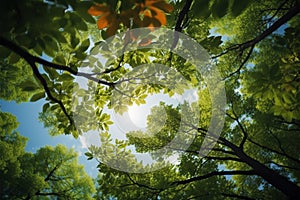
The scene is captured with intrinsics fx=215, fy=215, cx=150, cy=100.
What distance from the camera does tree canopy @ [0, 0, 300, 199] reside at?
1.21 metres

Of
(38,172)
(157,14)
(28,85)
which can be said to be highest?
(38,172)

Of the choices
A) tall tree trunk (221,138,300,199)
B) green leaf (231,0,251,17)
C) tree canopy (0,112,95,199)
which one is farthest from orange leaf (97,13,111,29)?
tree canopy (0,112,95,199)

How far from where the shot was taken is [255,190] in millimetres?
7281

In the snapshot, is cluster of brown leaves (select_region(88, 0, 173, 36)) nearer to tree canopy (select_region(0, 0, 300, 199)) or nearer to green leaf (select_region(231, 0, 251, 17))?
tree canopy (select_region(0, 0, 300, 199))

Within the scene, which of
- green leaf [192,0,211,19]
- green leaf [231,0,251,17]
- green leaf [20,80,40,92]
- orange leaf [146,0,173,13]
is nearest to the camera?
orange leaf [146,0,173,13]

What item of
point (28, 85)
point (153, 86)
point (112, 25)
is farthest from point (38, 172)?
point (112, 25)

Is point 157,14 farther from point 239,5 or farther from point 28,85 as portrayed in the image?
point 28,85

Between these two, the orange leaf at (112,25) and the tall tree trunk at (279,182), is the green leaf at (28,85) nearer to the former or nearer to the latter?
the orange leaf at (112,25)

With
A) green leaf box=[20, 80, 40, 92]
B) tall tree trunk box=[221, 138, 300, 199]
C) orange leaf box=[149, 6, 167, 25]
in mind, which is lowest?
orange leaf box=[149, 6, 167, 25]

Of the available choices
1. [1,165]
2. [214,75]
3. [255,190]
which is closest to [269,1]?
[214,75]

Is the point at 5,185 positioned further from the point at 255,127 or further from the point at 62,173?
the point at 255,127

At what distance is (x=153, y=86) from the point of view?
9.37ft

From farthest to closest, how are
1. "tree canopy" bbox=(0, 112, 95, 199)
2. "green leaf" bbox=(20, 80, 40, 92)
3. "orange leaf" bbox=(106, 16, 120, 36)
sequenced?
"tree canopy" bbox=(0, 112, 95, 199), "green leaf" bbox=(20, 80, 40, 92), "orange leaf" bbox=(106, 16, 120, 36)

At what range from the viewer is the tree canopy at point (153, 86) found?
1.21 metres
